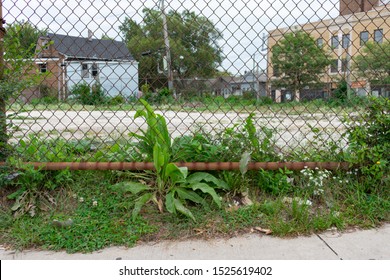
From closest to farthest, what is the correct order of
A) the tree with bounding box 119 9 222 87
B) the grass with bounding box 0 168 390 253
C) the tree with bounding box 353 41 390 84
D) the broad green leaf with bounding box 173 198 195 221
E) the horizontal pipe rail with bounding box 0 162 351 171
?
the grass with bounding box 0 168 390 253, the broad green leaf with bounding box 173 198 195 221, the horizontal pipe rail with bounding box 0 162 351 171, the tree with bounding box 119 9 222 87, the tree with bounding box 353 41 390 84

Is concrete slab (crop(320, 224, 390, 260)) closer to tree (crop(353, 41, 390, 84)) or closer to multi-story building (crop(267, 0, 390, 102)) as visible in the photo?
multi-story building (crop(267, 0, 390, 102))

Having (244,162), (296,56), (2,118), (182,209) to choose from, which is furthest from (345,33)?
(296,56)

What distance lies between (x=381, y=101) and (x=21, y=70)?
2643 millimetres

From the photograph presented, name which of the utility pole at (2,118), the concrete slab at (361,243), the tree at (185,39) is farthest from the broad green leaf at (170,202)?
the utility pole at (2,118)

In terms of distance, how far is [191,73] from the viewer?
3633mm

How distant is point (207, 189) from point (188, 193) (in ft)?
0.46

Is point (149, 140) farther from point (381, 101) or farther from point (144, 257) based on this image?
point (381, 101)

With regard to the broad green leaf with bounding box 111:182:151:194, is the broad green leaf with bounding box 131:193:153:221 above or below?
below

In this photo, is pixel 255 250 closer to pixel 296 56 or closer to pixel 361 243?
pixel 361 243

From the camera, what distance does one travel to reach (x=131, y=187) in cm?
278

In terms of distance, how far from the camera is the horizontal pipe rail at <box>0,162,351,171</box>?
2863 mm

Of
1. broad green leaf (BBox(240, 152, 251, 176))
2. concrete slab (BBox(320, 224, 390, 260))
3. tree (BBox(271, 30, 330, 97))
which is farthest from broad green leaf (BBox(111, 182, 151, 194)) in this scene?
tree (BBox(271, 30, 330, 97))

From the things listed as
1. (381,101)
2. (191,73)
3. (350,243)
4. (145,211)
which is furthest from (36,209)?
(381,101)

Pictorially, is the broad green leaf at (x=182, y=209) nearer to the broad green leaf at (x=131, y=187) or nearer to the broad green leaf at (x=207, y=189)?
the broad green leaf at (x=207, y=189)
